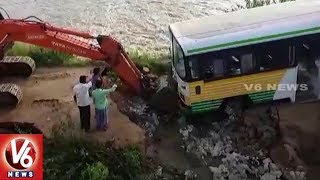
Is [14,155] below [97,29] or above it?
above

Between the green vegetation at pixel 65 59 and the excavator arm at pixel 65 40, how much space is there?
2.00m

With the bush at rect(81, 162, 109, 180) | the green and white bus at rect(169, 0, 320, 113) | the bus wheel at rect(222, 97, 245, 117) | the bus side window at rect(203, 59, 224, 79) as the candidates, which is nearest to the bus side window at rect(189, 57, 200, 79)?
the green and white bus at rect(169, 0, 320, 113)

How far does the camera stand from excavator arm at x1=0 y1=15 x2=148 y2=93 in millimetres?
14250

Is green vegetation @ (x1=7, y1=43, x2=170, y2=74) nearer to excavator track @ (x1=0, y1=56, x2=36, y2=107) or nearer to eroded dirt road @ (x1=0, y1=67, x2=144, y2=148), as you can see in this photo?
eroded dirt road @ (x1=0, y1=67, x2=144, y2=148)

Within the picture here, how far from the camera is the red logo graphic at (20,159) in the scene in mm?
11203

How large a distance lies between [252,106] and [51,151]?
4.90 metres

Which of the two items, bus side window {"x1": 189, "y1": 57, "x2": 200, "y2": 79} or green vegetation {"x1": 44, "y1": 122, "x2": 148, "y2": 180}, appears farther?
bus side window {"x1": 189, "y1": 57, "x2": 200, "y2": 79}

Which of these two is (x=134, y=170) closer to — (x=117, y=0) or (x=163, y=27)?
(x=163, y=27)

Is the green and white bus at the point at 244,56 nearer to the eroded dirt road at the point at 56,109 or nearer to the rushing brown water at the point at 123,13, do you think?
the eroded dirt road at the point at 56,109

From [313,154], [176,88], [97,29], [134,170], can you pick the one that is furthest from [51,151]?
[97,29]

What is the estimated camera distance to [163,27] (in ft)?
74.5

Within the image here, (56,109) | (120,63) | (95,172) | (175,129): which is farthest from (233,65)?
(56,109)

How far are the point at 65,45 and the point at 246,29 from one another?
4364 mm

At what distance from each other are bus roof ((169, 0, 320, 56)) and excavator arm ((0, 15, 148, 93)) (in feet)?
4.96
